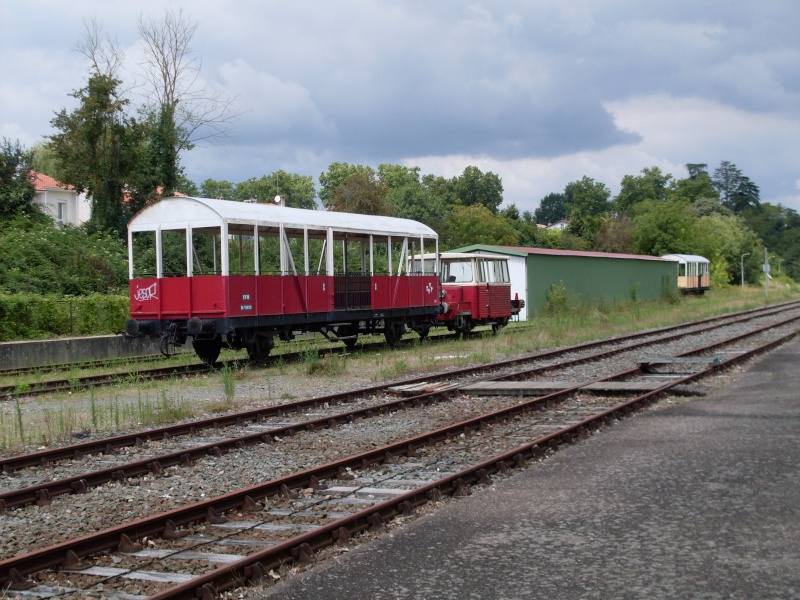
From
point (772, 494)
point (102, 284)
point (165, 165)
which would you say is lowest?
point (772, 494)

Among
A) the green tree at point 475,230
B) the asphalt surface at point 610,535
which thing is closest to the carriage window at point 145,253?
the asphalt surface at point 610,535

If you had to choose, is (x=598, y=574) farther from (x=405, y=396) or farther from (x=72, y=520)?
(x=405, y=396)

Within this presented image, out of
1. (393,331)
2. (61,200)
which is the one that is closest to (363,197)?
(61,200)

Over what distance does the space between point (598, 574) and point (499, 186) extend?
3699 inches

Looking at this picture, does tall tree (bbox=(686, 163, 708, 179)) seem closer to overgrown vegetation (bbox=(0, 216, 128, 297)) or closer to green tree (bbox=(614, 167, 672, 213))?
green tree (bbox=(614, 167, 672, 213))

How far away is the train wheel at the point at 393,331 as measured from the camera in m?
22.9

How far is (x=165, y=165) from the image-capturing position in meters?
36.8

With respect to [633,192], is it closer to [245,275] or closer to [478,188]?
[478,188]

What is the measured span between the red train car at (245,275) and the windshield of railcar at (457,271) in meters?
5.50

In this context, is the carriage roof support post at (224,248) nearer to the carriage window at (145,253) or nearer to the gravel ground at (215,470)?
the carriage window at (145,253)

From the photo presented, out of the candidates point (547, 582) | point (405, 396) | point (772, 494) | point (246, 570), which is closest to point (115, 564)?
point (246, 570)

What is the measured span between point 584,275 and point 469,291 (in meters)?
17.5

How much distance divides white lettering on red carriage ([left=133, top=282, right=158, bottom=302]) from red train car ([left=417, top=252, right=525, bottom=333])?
965 cm

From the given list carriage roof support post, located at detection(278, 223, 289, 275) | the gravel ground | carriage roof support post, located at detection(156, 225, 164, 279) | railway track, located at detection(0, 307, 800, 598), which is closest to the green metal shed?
carriage roof support post, located at detection(278, 223, 289, 275)
